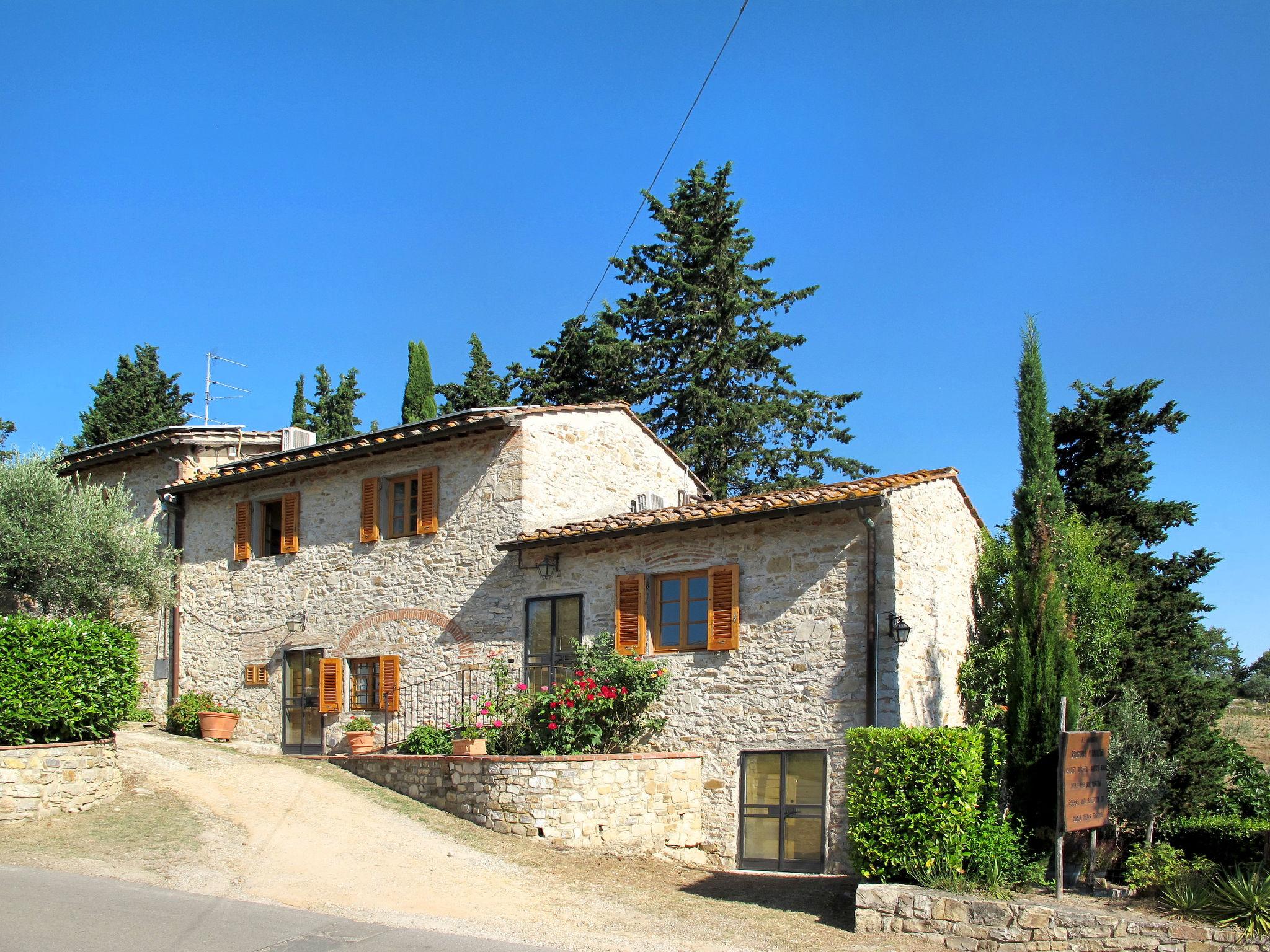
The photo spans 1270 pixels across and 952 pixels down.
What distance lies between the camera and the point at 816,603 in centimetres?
1322

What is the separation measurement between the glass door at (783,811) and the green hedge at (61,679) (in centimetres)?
802

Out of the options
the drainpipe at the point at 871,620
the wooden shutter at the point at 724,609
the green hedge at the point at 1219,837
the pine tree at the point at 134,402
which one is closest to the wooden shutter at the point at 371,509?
the wooden shutter at the point at 724,609

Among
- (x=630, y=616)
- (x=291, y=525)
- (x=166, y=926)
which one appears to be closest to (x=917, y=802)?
(x=630, y=616)

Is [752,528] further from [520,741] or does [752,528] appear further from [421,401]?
[421,401]

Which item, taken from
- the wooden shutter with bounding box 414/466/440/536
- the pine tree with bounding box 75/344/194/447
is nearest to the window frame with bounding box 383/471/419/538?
the wooden shutter with bounding box 414/466/440/536

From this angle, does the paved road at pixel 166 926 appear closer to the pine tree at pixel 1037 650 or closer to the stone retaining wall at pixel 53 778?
the stone retaining wall at pixel 53 778

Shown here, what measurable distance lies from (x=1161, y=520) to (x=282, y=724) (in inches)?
650

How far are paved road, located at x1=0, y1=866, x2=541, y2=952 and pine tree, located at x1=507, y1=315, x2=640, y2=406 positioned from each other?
68.2 ft

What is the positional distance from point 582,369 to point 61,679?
1973 cm

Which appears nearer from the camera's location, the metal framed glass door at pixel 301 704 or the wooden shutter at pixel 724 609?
the wooden shutter at pixel 724 609

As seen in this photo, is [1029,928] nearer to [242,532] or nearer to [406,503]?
[406,503]

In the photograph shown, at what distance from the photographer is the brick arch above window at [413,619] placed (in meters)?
16.5

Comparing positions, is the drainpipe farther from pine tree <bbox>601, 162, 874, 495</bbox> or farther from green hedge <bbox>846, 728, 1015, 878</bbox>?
pine tree <bbox>601, 162, 874, 495</bbox>

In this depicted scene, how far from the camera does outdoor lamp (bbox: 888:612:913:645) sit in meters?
12.5
